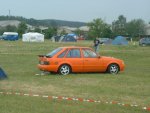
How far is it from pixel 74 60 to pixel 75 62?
0.11 metres

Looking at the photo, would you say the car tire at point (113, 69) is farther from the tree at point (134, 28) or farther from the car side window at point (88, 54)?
the tree at point (134, 28)

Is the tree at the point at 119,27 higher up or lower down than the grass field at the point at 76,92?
higher up

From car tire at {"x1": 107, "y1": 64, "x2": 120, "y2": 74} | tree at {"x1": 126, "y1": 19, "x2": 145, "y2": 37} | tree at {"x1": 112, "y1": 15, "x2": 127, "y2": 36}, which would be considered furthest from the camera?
tree at {"x1": 112, "y1": 15, "x2": 127, "y2": 36}

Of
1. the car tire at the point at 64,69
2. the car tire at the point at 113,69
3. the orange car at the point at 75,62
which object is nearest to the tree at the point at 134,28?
the car tire at the point at 113,69

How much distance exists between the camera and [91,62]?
21.0 meters

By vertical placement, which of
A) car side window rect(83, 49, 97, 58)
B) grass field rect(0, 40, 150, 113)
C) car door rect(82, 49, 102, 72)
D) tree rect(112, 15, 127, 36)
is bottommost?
grass field rect(0, 40, 150, 113)

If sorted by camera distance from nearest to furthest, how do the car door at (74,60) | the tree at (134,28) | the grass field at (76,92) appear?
the grass field at (76,92), the car door at (74,60), the tree at (134,28)

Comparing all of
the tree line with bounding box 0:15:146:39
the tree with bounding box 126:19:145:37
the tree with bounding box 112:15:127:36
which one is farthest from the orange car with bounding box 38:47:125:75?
the tree with bounding box 112:15:127:36

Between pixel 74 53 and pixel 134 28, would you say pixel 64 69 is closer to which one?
pixel 74 53

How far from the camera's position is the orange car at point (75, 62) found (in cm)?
2044

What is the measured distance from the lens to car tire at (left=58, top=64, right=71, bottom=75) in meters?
20.4

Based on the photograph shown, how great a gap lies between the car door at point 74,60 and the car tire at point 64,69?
0.67 ft

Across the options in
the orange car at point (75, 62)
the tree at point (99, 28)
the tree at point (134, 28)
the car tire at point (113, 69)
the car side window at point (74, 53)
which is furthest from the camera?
the tree at point (134, 28)

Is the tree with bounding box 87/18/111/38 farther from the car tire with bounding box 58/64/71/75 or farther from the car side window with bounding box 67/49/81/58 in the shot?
the car tire with bounding box 58/64/71/75
